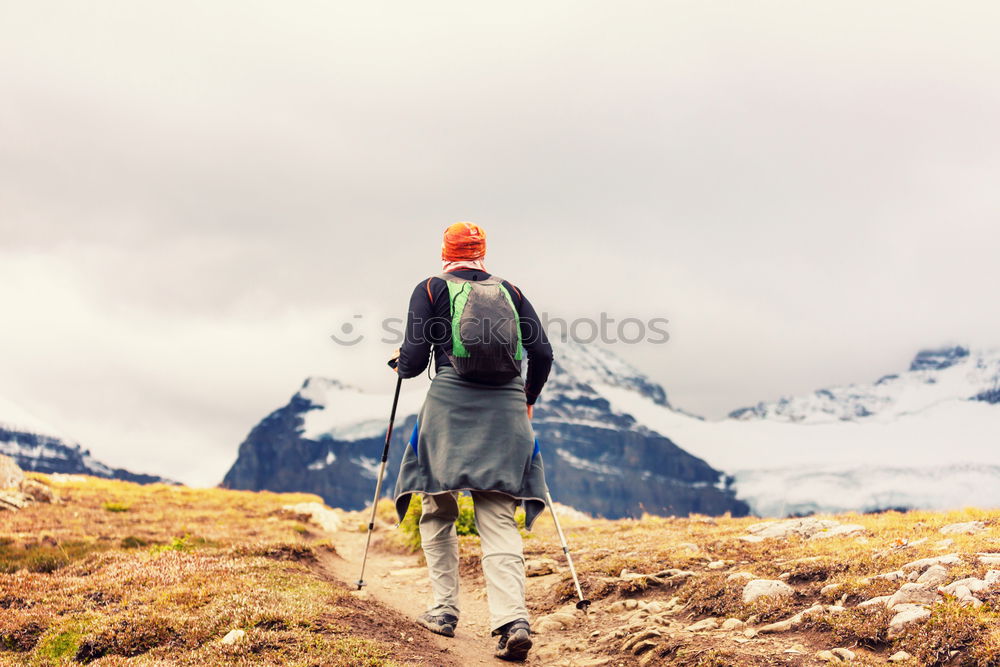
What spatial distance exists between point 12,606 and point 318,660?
5.30 meters

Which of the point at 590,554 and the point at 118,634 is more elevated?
the point at 590,554

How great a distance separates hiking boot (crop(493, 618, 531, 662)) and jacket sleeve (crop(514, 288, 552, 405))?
231cm

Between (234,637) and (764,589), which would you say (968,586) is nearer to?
(764,589)

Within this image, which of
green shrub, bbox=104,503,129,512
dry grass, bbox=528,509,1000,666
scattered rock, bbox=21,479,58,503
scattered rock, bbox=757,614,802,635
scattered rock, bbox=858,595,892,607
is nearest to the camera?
dry grass, bbox=528,509,1000,666

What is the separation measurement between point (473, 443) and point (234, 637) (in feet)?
9.73

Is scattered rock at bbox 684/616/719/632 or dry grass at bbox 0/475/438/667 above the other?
scattered rock at bbox 684/616/719/632

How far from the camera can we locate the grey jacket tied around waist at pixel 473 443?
891 cm

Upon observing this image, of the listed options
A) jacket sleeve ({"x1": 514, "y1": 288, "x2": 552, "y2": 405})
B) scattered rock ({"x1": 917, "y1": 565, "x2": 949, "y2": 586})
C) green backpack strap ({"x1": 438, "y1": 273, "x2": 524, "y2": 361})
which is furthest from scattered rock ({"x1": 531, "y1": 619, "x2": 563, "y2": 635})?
scattered rock ({"x1": 917, "y1": 565, "x2": 949, "y2": 586})

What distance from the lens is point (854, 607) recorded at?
812cm

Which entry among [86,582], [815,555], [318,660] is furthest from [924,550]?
[86,582]

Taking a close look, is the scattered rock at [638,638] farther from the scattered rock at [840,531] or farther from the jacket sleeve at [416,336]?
the scattered rock at [840,531]

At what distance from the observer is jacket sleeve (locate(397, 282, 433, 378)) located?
899 centimetres

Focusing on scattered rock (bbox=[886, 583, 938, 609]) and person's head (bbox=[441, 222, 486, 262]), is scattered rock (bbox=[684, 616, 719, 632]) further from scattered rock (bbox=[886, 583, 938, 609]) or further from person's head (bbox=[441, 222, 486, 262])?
person's head (bbox=[441, 222, 486, 262])

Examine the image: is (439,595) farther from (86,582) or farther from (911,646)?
(86,582)
